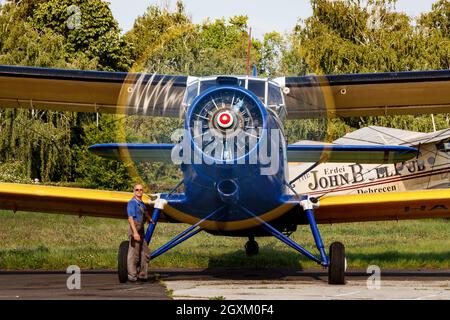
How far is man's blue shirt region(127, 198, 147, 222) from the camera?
12.7 meters

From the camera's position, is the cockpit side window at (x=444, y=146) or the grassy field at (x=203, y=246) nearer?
the grassy field at (x=203, y=246)

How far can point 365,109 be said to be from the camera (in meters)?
15.8

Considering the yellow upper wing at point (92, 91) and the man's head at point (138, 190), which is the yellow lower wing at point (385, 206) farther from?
the yellow upper wing at point (92, 91)

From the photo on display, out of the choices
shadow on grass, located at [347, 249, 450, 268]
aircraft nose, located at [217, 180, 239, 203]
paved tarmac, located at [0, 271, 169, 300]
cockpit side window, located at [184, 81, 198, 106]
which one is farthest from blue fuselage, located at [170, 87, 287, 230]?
shadow on grass, located at [347, 249, 450, 268]

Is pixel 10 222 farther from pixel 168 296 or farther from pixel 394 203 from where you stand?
pixel 168 296

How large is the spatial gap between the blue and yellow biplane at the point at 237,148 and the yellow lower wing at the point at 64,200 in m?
0.02

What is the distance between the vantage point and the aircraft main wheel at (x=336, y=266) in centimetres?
1242

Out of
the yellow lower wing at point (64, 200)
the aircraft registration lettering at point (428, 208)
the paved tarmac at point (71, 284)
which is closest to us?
the paved tarmac at point (71, 284)

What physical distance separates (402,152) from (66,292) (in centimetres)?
548

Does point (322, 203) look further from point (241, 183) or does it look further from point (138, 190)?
point (138, 190)

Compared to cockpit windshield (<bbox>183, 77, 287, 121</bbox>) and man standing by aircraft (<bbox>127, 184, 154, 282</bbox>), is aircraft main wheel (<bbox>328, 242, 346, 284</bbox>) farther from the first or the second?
man standing by aircraft (<bbox>127, 184, 154, 282</bbox>)

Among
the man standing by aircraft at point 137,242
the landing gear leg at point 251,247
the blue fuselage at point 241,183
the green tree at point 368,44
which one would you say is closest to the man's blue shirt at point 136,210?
the man standing by aircraft at point 137,242

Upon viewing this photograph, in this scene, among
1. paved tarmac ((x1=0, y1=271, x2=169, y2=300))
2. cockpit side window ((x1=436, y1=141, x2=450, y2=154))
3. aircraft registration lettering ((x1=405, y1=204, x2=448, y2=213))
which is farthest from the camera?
cockpit side window ((x1=436, y1=141, x2=450, y2=154))

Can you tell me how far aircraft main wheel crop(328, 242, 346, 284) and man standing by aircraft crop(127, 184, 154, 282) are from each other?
2292mm
